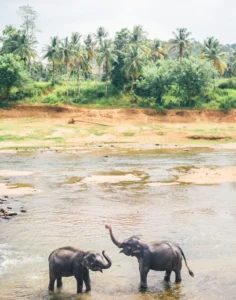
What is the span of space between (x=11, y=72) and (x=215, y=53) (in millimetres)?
28998

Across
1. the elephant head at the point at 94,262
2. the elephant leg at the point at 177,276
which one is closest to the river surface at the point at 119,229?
the elephant leg at the point at 177,276

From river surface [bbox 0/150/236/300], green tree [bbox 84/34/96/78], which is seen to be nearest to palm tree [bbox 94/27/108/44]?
green tree [bbox 84/34/96/78]

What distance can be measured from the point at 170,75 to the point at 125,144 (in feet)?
61.0

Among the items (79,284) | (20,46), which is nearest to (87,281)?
(79,284)

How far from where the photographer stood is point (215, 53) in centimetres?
6706

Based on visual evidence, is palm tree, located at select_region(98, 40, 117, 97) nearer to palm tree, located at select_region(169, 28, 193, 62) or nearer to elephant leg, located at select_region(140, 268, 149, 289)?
palm tree, located at select_region(169, 28, 193, 62)

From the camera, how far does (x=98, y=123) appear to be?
2160 inches

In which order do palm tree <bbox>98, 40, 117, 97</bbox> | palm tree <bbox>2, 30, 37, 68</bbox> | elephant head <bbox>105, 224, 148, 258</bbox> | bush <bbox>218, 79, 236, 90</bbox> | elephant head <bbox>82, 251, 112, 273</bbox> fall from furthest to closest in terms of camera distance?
bush <bbox>218, 79, 236, 90</bbox> < palm tree <bbox>2, 30, 37, 68</bbox> < palm tree <bbox>98, 40, 117, 97</bbox> < elephant head <bbox>105, 224, 148, 258</bbox> < elephant head <bbox>82, 251, 112, 273</bbox>

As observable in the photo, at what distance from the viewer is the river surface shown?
1124 centimetres

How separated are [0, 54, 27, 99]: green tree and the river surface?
103ft

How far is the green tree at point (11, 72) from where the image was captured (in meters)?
59.7

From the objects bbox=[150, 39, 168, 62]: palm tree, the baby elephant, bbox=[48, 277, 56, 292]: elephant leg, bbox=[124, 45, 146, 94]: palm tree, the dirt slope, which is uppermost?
bbox=[150, 39, 168, 62]: palm tree

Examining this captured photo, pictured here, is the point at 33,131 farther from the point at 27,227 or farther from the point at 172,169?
the point at 27,227

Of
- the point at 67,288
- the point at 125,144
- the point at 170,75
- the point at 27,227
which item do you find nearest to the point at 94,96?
the point at 170,75
